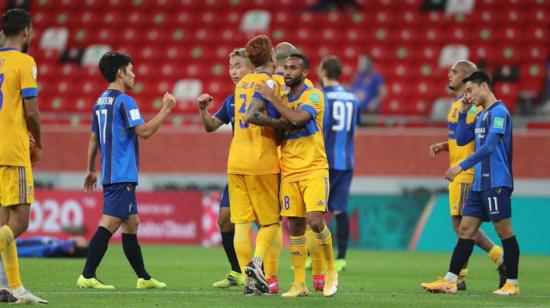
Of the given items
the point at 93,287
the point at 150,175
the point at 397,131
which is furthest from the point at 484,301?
the point at 150,175

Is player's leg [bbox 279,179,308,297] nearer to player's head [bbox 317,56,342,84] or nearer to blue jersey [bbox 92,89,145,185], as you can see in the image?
blue jersey [bbox 92,89,145,185]

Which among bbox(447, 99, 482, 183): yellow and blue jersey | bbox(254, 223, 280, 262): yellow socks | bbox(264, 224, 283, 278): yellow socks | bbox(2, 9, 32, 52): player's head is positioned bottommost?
bbox(264, 224, 283, 278): yellow socks

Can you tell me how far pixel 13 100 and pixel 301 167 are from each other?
2297 millimetres

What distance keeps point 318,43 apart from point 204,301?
1352cm

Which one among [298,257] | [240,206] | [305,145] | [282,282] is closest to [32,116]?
[240,206]

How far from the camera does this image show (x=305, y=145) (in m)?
8.16

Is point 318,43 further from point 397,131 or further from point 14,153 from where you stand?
point 14,153

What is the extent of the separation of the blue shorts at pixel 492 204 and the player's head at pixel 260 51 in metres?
2.20

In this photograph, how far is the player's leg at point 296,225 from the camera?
8.16m

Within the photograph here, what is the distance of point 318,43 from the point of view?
Result: 20.8 m

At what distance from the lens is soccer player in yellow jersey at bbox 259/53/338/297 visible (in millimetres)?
8070

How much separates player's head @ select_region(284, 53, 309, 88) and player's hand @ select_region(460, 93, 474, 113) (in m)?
1.74

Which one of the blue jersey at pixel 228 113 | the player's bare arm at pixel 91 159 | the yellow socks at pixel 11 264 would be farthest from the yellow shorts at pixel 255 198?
the yellow socks at pixel 11 264

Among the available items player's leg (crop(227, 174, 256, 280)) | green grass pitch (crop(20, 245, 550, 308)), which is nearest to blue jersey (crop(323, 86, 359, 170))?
green grass pitch (crop(20, 245, 550, 308))
